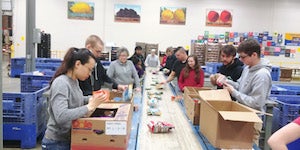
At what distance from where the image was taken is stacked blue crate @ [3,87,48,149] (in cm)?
399

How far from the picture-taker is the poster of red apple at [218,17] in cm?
1377

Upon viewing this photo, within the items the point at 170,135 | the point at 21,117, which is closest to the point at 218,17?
the point at 21,117

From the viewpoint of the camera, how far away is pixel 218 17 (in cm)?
1379

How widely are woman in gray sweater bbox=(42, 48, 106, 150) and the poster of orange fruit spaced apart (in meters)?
11.9

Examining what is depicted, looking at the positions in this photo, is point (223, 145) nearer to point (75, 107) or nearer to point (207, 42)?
point (75, 107)

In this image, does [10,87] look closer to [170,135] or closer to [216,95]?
[170,135]

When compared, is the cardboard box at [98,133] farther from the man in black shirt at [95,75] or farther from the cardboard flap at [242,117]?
the man in black shirt at [95,75]

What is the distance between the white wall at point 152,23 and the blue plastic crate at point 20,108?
32.2 feet

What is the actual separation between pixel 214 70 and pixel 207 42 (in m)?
3.68

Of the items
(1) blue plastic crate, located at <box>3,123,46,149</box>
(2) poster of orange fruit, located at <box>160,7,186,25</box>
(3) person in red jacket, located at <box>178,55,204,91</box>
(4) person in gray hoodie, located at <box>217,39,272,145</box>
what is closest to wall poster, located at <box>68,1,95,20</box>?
(2) poster of orange fruit, located at <box>160,7,186,25</box>

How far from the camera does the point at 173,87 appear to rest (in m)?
5.19

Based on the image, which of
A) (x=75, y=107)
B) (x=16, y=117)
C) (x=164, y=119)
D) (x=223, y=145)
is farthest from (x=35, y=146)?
(x=223, y=145)

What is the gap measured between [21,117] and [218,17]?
11.3 metres

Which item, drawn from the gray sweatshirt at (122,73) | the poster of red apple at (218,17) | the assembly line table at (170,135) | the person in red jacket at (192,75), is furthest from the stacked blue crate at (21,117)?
the poster of red apple at (218,17)
